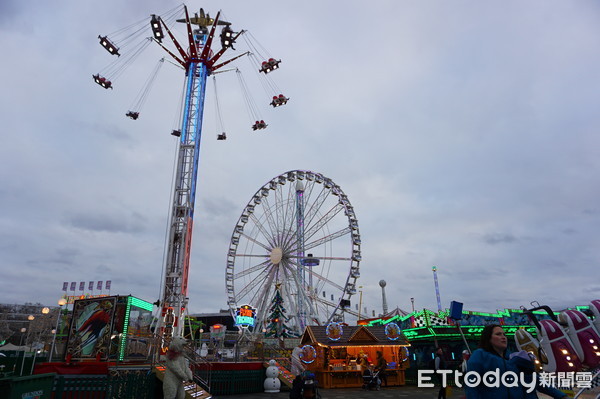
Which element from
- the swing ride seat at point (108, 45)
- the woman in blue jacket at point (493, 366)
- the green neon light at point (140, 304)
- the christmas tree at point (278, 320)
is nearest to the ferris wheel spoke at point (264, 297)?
the christmas tree at point (278, 320)

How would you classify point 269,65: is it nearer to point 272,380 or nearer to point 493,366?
point 272,380

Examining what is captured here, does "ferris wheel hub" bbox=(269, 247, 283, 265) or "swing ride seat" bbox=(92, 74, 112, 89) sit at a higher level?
"swing ride seat" bbox=(92, 74, 112, 89)

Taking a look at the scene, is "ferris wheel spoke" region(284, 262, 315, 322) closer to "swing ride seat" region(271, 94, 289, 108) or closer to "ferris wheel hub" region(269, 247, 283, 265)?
"ferris wheel hub" region(269, 247, 283, 265)

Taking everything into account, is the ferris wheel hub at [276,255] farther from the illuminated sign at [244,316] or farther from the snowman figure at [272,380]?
the snowman figure at [272,380]

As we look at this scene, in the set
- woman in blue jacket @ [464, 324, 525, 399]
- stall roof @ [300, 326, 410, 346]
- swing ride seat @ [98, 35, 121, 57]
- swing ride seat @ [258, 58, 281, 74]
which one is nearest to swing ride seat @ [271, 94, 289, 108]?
swing ride seat @ [258, 58, 281, 74]

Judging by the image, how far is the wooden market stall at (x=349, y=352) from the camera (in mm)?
18469

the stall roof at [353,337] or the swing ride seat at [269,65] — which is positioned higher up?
the swing ride seat at [269,65]

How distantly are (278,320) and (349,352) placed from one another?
30.8ft

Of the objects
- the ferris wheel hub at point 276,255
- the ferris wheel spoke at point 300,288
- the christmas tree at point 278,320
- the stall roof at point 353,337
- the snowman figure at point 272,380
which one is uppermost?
the ferris wheel hub at point 276,255

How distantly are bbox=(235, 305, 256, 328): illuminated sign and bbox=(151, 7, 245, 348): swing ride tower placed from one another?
8.60 metres

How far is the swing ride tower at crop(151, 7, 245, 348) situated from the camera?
20219mm

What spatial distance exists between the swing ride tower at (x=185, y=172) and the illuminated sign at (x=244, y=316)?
860 cm

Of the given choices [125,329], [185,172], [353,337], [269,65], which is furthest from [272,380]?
[269,65]

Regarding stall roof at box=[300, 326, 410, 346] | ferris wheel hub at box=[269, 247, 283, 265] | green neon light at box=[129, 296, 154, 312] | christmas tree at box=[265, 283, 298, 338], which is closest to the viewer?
green neon light at box=[129, 296, 154, 312]
